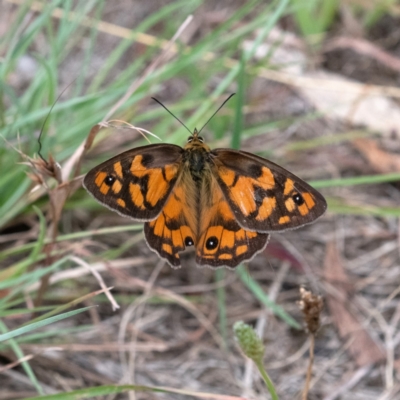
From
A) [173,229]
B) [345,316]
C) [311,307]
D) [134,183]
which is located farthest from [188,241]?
[345,316]

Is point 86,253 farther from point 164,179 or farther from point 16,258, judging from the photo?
point 164,179

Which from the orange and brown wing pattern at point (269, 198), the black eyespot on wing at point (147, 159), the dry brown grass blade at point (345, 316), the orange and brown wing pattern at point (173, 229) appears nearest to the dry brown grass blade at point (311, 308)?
the orange and brown wing pattern at point (269, 198)

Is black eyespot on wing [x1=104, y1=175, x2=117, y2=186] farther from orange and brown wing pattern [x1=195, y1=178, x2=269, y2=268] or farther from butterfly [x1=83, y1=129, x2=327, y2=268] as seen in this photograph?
orange and brown wing pattern [x1=195, y1=178, x2=269, y2=268]

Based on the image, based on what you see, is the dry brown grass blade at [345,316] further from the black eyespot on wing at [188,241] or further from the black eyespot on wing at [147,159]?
the black eyespot on wing at [147,159]

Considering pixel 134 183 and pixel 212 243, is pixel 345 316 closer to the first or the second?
pixel 212 243

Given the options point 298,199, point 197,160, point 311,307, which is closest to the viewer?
point 311,307

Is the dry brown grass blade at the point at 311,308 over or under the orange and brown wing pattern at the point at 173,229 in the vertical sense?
under
